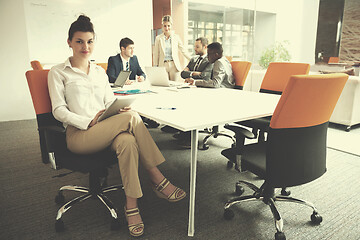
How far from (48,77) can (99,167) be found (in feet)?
2.30

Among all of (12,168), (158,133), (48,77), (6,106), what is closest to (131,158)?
(48,77)

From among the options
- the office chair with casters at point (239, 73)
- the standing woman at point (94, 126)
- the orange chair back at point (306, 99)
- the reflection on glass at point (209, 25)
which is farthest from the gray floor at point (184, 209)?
the reflection on glass at point (209, 25)

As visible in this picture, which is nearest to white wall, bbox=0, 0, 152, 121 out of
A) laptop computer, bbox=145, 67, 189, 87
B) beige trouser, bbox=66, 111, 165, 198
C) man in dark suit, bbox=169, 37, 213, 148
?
man in dark suit, bbox=169, 37, 213, 148

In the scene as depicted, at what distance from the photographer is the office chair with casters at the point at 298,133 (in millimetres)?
1346

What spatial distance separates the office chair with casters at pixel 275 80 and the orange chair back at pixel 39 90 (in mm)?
1784

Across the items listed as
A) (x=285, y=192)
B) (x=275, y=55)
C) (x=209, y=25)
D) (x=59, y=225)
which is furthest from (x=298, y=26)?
(x=59, y=225)

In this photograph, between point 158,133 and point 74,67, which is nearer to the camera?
point 74,67

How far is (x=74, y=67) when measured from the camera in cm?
188

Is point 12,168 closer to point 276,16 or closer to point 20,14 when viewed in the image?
point 20,14

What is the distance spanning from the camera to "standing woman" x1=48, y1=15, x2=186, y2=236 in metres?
1.63

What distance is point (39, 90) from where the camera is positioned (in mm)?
1720

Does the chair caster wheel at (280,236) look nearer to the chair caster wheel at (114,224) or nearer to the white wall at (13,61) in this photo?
the chair caster wheel at (114,224)

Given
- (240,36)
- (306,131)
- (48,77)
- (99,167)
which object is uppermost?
(240,36)

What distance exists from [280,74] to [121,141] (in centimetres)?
197
